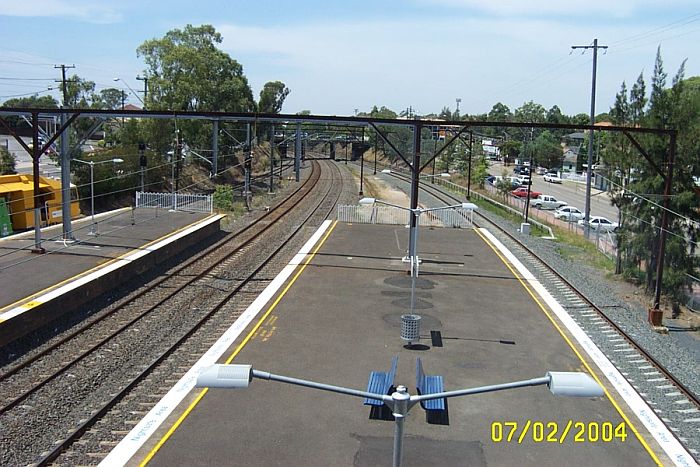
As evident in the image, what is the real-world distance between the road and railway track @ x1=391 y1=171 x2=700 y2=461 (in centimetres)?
2730

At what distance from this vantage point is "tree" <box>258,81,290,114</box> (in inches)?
4530

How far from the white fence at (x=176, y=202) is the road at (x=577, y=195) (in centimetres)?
2843

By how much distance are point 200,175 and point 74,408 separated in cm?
5104

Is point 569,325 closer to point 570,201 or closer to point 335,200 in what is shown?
point 335,200

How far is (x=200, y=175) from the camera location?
61.9m

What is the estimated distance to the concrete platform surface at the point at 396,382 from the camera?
10578 millimetres

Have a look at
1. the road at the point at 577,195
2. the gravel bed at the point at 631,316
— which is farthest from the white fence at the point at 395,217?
the road at the point at 577,195

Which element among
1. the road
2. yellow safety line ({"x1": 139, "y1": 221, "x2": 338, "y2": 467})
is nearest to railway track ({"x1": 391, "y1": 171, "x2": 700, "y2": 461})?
yellow safety line ({"x1": 139, "y1": 221, "x2": 338, "y2": 467})

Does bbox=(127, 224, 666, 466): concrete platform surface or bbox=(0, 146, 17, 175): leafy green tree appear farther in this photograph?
bbox=(0, 146, 17, 175): leafy green tree

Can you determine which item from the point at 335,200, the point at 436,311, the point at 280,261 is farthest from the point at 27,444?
the point at 335,200

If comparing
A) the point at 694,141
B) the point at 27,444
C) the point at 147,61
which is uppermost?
the point at 147,61

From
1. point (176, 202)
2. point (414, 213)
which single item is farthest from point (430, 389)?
point (176, 202)

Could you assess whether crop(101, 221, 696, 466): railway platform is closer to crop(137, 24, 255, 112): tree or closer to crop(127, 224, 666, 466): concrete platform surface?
crop(127, 224, 666, 466): concrete platform surface

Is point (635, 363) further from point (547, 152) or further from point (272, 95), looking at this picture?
point (272, 95)
